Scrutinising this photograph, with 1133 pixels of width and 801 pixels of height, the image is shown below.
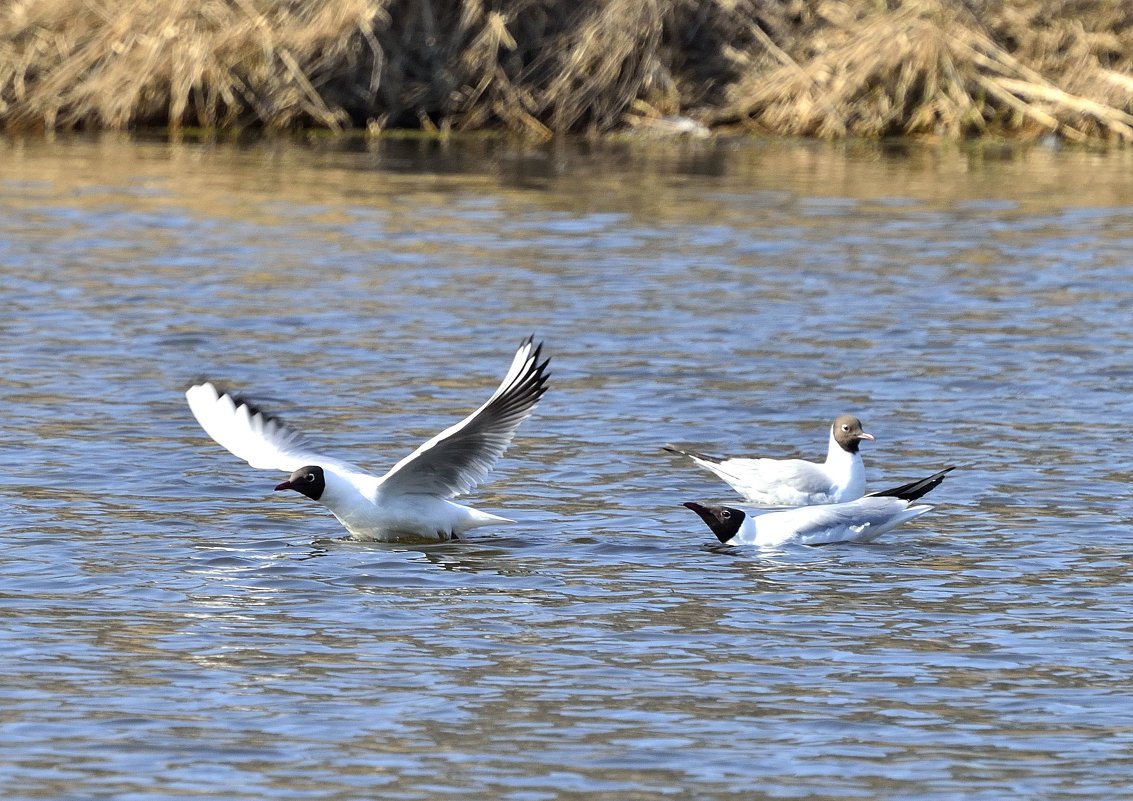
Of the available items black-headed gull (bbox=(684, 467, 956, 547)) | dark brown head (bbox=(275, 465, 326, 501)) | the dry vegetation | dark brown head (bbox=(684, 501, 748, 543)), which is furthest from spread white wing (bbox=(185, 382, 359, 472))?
the dry vegetation

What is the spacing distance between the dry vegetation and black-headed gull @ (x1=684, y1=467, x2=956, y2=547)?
16622mm

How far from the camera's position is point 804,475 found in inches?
408

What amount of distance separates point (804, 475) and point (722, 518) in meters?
1.12

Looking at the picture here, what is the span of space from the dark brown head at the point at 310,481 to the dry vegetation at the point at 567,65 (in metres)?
17.0

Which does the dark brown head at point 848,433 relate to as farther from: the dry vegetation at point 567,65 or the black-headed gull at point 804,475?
the dry vegetation at point 567,65

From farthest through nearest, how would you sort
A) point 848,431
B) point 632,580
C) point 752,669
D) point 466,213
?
point 466,213
point 848,431
point 632,580
point 752,669

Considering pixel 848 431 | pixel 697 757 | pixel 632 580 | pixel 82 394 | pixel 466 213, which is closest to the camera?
pixel 697 757

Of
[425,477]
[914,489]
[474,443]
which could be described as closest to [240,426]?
[425,477]

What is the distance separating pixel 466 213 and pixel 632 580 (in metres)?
12.0

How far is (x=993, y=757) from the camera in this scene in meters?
6.32

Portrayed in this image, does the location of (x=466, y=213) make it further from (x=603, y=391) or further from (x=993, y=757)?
(x=993, y=757)

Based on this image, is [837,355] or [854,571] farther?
[837,355]

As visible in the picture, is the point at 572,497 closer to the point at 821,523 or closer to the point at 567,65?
the point at 821,523

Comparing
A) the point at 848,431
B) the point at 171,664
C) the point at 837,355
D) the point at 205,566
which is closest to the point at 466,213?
the point at 837,355
